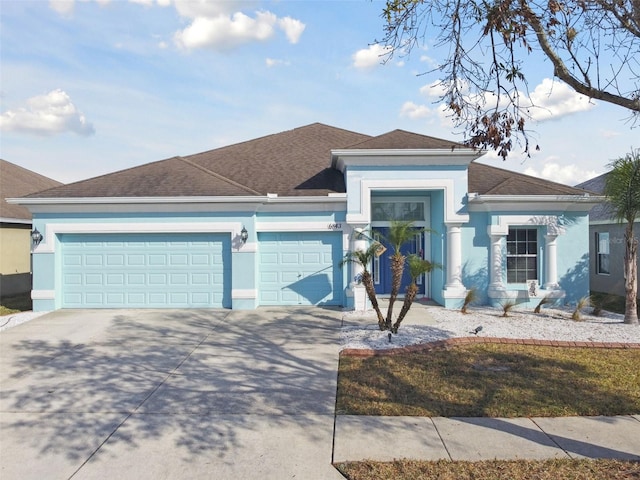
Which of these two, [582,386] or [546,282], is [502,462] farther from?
[546,282]

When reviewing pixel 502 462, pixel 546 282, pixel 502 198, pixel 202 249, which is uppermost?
pixel 502 198

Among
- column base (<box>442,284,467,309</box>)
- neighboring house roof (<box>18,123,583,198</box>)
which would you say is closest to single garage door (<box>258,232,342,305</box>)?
neighboring house roof (<box>18,123,583,198</box>)

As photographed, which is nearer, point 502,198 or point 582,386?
point 582,386

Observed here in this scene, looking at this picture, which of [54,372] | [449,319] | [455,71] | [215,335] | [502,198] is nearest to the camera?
[455,71]

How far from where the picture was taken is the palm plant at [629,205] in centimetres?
1098

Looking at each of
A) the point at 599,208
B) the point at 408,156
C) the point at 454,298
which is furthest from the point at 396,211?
the point at 599,208

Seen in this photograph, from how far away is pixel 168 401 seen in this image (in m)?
6.37

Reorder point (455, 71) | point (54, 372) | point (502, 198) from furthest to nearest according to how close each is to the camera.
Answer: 1. point (502, 198)
2. point (54, 372)
3. point (455, 71)

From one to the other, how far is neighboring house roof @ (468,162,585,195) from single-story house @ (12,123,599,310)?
7cm

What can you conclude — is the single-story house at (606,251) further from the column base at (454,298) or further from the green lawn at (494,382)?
the green lawn at (494,382)

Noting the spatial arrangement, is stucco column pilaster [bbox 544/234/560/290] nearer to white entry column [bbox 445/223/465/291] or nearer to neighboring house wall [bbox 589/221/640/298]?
white entry column [bbox 445/223/465/291]

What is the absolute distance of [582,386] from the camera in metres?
6.76

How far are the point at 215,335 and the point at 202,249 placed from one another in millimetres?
3863

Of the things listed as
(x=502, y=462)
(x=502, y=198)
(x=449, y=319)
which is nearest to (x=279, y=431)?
(x=502, y=462)
